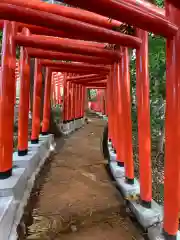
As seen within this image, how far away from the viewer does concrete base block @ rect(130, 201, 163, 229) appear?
3267 millimetres

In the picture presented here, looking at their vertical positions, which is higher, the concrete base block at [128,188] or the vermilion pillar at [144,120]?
the vermilion pillar at [144,120]

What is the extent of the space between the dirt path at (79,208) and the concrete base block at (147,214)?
196mm

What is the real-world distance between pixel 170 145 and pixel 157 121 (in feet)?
13.2

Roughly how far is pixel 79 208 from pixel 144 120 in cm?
190

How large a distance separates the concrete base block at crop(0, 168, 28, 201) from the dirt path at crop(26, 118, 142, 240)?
0.50 meters

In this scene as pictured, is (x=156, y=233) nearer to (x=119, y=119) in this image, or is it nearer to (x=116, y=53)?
(x=119, y=119)

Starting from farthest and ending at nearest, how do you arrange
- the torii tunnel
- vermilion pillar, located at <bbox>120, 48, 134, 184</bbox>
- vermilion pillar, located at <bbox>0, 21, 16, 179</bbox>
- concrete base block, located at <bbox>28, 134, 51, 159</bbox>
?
concrete base block, located at <bbox>28, 134, 51, 159</bbox> < vermilion pillar, located at <bbox>120, 48, 134, 184</bbox> < vermilion pillar, located at <bbox>0, 21, 16, 179</bbox> < the torii tunnel

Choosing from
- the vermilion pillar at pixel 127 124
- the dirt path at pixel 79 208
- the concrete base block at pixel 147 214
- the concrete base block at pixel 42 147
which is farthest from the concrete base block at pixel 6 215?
the concrete base block at pixel 42 147

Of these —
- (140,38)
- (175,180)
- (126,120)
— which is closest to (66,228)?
(175,180)

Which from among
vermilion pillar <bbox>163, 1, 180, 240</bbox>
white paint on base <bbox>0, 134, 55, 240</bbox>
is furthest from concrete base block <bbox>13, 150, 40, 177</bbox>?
vermilion pillar <bbox>163, 1, 180, 240</bbox>

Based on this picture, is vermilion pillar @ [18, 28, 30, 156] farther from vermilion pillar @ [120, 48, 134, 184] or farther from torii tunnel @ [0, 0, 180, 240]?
vermilion pillar @ [120, 48, 134, 184]

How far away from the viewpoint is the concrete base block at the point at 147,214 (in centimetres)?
327

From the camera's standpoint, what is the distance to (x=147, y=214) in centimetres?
339

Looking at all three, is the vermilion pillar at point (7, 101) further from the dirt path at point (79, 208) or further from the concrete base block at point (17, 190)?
the dirt path at point (79, 208)
